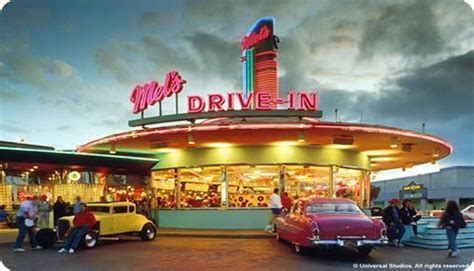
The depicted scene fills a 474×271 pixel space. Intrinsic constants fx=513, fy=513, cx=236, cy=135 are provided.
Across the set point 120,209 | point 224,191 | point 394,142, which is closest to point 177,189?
point 224,191

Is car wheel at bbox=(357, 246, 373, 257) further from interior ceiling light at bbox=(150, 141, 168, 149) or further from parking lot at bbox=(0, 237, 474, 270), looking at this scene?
interior ceiling light at bbox=(150, 141, 168, 149)

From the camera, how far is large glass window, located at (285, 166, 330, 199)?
22.2 metres

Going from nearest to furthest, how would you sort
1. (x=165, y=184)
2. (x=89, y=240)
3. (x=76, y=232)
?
(x=76, y=232), (x=89, y=240), (x=165, y=184)

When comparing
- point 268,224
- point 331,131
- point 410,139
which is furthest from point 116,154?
point 410,139

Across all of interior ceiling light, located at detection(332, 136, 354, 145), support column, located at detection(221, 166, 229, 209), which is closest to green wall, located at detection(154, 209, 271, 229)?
support column, located at detection(221, 166, 229, 209)

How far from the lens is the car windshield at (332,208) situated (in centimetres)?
1408

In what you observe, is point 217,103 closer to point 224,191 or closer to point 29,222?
point 224,191

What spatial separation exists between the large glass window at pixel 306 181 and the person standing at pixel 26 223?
34.2 feet

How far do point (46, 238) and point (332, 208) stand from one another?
347 inches

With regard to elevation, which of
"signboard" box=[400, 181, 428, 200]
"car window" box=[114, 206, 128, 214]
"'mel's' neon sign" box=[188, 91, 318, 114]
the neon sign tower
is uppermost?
the neon sign tower

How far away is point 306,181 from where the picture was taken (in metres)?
22.5

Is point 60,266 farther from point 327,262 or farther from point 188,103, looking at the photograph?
point 188,103

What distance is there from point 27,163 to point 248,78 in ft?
37.5

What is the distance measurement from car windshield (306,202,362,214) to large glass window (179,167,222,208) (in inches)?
328
